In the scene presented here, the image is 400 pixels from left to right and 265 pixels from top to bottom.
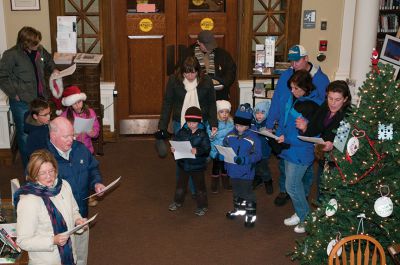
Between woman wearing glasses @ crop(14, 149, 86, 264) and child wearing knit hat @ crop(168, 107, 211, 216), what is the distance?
200cm

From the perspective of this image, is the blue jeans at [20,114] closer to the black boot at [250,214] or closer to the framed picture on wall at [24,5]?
the framed picture on wall at [24,5]

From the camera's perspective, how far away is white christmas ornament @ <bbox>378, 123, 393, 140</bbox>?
13.0ft

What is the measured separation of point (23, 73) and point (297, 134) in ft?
10.3

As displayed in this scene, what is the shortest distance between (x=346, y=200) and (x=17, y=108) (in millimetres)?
4074

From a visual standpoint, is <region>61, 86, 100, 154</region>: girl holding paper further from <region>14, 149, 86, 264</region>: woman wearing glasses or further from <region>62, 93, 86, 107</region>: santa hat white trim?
<region>14, 149, 86, 264</region>: woman wearing glasses

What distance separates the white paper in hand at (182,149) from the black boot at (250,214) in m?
0.72

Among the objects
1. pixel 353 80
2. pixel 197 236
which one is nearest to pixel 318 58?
pixel 353 80

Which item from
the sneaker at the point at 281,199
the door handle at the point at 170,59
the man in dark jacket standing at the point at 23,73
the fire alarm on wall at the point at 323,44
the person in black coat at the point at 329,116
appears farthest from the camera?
the fire alarm on wall at the point at 323,44

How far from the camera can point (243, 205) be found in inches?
231

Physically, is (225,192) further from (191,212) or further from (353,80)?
(353,80)

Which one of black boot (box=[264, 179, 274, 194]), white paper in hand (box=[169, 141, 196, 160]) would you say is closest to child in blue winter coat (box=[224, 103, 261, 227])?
white paper in hand (box=[169, 141, 196, 160])

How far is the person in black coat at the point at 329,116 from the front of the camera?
5035 millimetres

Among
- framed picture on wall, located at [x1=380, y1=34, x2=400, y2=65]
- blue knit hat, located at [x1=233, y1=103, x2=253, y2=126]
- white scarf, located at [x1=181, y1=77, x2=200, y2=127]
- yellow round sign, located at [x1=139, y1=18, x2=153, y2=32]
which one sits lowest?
blue knit hat, located at [x1=233, y1=103, x2=253, y2=126]

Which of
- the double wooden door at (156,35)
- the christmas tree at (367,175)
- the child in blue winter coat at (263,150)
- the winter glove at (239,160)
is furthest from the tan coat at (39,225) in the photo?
the double wooden door at (156,35)
